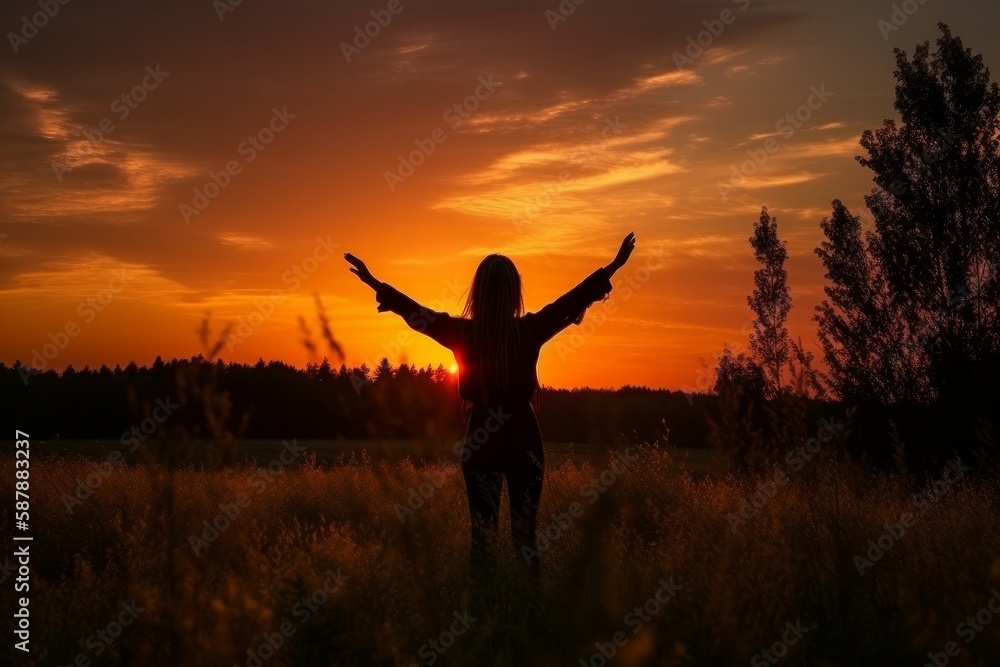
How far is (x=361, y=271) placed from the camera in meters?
5.38

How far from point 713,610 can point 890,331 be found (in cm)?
1654

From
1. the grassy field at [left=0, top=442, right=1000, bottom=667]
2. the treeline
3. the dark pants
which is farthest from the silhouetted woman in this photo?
the treeline

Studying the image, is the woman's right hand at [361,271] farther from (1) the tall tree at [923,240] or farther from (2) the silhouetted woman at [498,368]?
(1) the tall tree at [923,240]

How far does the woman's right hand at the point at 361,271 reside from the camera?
5.37 meters

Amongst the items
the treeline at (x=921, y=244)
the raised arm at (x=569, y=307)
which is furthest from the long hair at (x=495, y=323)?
the treeline at (x=921, y=244)

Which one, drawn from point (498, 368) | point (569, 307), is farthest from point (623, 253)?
point (498, 368)

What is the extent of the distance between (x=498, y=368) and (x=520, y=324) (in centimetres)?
35

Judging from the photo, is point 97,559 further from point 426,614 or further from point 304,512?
point 426,614

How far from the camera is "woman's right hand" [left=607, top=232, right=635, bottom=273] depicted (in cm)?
554

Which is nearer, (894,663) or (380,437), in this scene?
(380,437)

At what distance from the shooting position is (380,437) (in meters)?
2.62

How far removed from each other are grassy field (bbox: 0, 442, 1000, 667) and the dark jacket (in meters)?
0.68

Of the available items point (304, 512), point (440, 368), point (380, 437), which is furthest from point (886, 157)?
point (380, 437)

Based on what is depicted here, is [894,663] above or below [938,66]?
below
